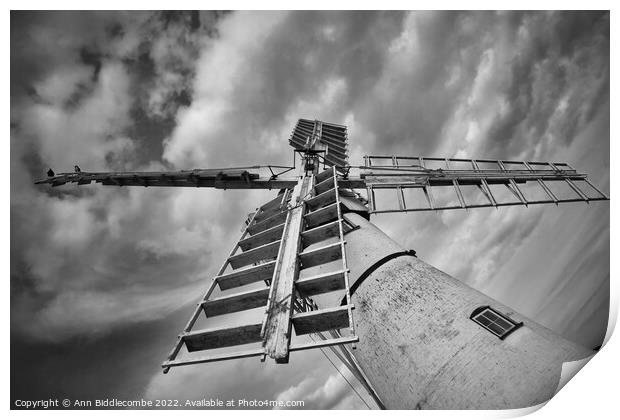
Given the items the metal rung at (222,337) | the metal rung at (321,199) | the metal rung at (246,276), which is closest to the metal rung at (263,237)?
the metal rung at (321,199)

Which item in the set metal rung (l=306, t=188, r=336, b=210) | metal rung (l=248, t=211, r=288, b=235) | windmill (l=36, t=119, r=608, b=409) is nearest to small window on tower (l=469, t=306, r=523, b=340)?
windmill (l=36, t=119, r=608, b=409)

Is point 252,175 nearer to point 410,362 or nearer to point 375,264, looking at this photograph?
point 375,264

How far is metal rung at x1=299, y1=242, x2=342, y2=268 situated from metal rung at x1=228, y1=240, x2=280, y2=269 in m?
0.97

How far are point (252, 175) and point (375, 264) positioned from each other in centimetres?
635

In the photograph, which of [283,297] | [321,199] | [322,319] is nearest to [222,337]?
[283,297]

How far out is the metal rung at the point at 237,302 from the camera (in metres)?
4.74

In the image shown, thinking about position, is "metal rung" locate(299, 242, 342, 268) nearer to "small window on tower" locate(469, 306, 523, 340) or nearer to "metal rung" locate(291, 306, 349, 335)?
"metal rung" locate(291, 306, 349, 335)

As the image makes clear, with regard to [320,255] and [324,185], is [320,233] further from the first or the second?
[324,185]

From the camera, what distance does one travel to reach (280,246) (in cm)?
577

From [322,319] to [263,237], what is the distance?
10.7 feet

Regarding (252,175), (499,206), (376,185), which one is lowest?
(499,206)

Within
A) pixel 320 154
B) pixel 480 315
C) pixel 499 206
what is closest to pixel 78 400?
pixel 480 315

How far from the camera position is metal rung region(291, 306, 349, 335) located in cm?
396

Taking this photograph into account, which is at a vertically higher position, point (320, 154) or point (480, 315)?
point (320, 154)
